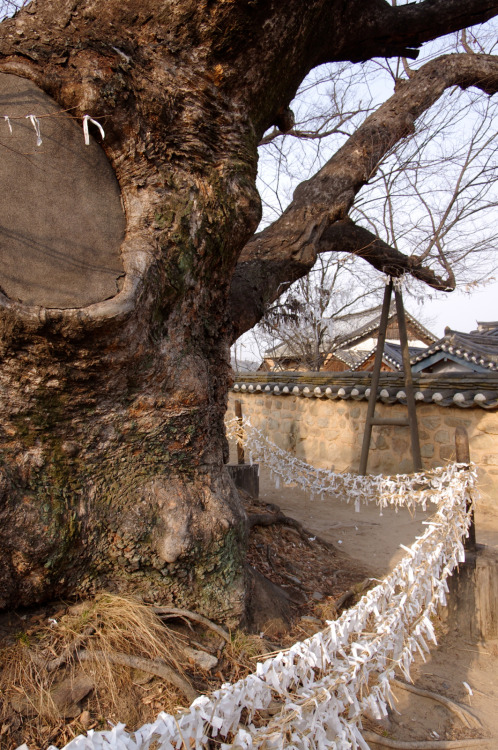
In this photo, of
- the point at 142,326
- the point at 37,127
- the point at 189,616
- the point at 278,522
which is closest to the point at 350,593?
the point at 278,522

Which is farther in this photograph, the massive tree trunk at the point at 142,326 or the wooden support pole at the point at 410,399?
the wooden support pole at the point at 410,399

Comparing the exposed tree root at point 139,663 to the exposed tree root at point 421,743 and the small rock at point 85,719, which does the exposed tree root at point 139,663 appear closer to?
the small rock at point 85,719

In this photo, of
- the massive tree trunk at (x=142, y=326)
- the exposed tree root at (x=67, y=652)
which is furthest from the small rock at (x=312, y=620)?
the exposed tree root at (x=67, y=652)

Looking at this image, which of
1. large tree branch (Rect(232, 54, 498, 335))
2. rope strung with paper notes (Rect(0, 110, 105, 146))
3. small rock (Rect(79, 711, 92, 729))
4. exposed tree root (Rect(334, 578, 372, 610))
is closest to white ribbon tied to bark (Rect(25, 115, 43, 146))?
rope strung with paper notes (Rect(0, 110, 105, 146))

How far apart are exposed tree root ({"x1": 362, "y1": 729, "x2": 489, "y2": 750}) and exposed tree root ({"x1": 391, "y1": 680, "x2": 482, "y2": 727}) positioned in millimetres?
154

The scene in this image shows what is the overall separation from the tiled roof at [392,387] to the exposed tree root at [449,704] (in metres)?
→ 4.07

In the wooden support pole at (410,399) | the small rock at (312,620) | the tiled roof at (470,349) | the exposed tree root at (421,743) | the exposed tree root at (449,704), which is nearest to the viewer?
the exposed tree root at (421,743)

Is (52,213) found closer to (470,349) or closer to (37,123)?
(37,123)

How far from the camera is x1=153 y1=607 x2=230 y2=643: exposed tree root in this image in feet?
6.64

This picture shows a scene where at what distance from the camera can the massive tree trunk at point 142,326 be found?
1.85 metres

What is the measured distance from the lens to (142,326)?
199cm

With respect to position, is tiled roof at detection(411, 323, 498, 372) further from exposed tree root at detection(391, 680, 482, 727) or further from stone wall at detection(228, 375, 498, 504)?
exposed tree root at detection(391, 680, 482, 727)

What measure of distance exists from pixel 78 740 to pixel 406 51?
13.8 ft

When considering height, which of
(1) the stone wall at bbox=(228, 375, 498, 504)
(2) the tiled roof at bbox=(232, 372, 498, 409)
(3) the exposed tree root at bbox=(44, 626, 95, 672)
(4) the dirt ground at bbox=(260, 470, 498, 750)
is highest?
(2) the tiled roof at bbox=(232, 372, 498, 409)
